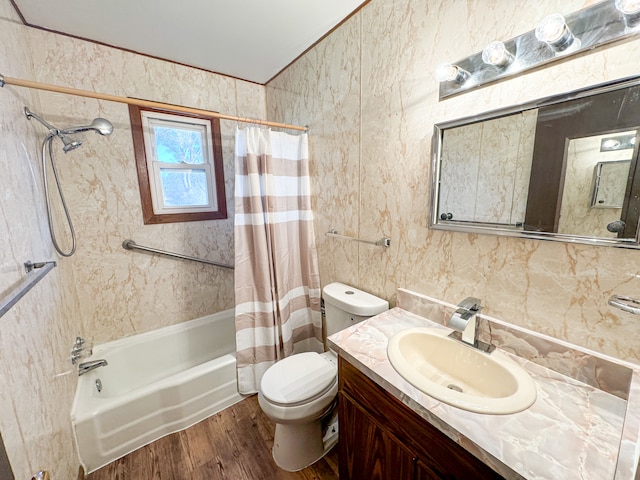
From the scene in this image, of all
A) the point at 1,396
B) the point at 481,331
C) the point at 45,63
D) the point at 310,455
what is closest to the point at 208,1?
the point at 45,63

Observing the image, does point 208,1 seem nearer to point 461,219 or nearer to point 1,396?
point 461,219

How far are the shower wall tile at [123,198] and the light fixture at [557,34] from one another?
202 cm

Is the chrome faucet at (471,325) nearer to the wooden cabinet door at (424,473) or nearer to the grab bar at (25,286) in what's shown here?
the wooden cabinet door at (424,473)

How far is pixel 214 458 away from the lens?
1.39 metres

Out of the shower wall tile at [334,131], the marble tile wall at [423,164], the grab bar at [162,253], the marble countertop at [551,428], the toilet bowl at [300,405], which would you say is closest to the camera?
the marble countertop at [551,428]

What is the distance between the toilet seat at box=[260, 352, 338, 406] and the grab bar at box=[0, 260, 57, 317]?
0.98 metres

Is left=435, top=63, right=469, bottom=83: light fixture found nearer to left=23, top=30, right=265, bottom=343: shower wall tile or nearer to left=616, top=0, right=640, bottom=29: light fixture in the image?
left=616, top=0, right=640, bottom=29: light fixture

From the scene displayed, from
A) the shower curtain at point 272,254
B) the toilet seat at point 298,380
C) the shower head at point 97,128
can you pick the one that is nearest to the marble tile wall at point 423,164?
the shower curtain at point 272,254

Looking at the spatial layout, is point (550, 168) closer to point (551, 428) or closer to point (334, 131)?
point (551, 428)

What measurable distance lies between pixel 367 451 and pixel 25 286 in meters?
1.30

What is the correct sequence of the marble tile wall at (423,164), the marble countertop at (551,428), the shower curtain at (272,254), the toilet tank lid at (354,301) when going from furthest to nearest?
1. the shower curtain at (272,254)
2. the toilet tank lid at (354,301)
3. the marble tile wall at (423,164)
4. the marble countertop at (551,428)

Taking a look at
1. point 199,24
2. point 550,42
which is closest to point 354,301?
point 550,42

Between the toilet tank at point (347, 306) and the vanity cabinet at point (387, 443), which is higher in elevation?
the toilet tank at point (347, 306)

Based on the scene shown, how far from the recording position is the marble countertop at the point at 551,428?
53cm
